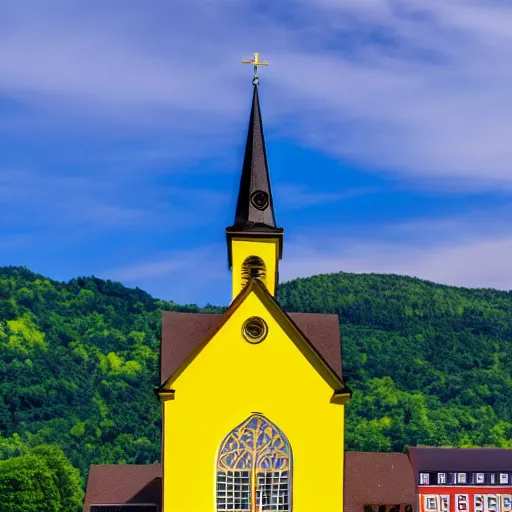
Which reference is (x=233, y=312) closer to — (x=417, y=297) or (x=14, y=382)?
(x=14, y=382)

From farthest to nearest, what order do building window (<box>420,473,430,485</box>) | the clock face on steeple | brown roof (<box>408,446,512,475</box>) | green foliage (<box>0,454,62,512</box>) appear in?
1. green foliage (<box>0,454,62,512</box>)
2. building window (<box>420,473,430,485</box>)
3. brown roof (<box>408,446,512,475</box>)
4. the clock face on steeple

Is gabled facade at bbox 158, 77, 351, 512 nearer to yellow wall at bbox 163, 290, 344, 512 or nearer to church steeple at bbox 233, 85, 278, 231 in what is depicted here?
yellow wall at bbox 163, 290, 344, 512

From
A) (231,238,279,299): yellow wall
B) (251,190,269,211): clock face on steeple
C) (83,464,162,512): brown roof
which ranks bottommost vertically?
(83,464,162,512): brown roof

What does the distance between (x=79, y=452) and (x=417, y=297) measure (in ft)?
189

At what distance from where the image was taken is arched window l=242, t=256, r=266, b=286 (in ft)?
119

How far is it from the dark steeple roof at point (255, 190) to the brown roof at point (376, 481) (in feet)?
29.2

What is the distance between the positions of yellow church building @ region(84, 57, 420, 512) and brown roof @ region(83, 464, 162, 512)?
393 cm

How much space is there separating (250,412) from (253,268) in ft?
14.6

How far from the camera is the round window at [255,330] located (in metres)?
34.8

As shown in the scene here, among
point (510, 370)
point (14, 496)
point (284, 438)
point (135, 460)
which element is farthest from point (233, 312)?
point (510, 370)

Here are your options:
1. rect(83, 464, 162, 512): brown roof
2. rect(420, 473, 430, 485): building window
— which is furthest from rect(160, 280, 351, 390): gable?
rect(420, 473, 430, 485): building window

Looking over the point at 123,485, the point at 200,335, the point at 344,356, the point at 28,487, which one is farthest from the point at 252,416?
the point at 344,356

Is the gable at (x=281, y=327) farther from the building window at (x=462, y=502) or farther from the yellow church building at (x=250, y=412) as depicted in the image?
the building window at (x=462, y=502)

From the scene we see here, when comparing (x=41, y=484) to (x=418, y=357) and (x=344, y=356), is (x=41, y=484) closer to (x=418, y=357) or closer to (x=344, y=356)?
(x=344, y=356)
